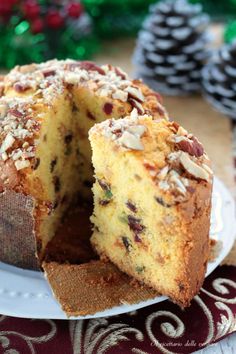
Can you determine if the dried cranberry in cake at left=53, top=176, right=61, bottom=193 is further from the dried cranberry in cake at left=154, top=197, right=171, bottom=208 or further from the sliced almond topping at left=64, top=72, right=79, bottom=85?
the dried cranberry in cake at left=154, top=197, right=171, bottom=208

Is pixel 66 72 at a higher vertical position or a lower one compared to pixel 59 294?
higher

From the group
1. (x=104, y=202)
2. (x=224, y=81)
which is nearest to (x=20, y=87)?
(x=104, y=202)

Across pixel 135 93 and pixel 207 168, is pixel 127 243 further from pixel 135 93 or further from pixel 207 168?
pixel 135 93

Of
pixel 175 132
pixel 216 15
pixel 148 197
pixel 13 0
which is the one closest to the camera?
pixel 148 197

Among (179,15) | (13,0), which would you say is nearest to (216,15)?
(179,15)

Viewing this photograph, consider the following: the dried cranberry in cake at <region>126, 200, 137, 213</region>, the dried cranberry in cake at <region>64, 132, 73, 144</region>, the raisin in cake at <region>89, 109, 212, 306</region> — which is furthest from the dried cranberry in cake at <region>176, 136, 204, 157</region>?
the dried cranberry in cake at <region>64, 132, 73, 144</region>

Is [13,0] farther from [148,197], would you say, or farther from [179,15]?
[148,197]

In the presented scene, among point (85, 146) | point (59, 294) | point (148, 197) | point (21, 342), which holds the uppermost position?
point (148, 197)
